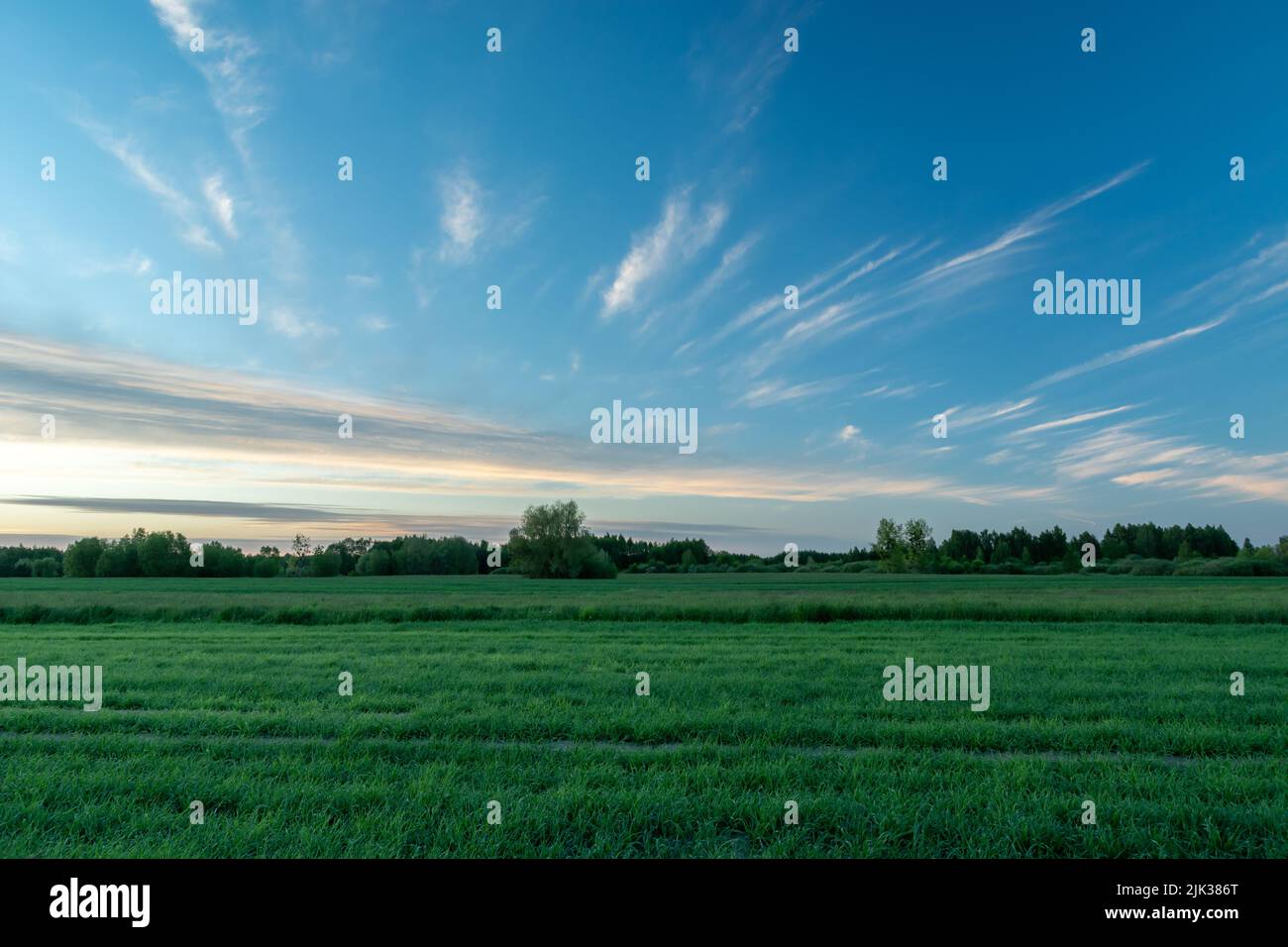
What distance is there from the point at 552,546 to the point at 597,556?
561 centimetres

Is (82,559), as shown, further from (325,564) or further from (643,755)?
(643,755)

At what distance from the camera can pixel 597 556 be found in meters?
74.9

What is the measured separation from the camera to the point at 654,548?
3718 inches

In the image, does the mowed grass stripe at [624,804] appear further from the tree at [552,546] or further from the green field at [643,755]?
the tree at [552,546]

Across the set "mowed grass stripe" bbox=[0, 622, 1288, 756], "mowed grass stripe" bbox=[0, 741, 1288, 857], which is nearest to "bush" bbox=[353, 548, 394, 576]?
"mowed grass stripe" bbox=[0, 622, 1288, 756]

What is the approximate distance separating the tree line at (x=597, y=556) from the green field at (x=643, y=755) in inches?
2312

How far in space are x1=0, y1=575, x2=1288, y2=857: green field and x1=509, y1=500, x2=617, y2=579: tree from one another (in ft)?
188

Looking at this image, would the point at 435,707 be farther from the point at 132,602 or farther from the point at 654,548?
the point at 654,548

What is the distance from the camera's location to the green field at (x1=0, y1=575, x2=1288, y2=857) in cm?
484

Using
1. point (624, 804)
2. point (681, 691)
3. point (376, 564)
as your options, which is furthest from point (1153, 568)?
point (376, 564)

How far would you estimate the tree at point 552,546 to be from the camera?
237 ft

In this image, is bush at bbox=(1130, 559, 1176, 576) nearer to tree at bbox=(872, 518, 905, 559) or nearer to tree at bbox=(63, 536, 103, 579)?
tree at bbox=(872, 518, 905, 559)

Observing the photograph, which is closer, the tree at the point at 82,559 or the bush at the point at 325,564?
the tree at the point at 82,559

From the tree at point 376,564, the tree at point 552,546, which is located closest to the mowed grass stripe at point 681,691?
the tree at point 552,546
